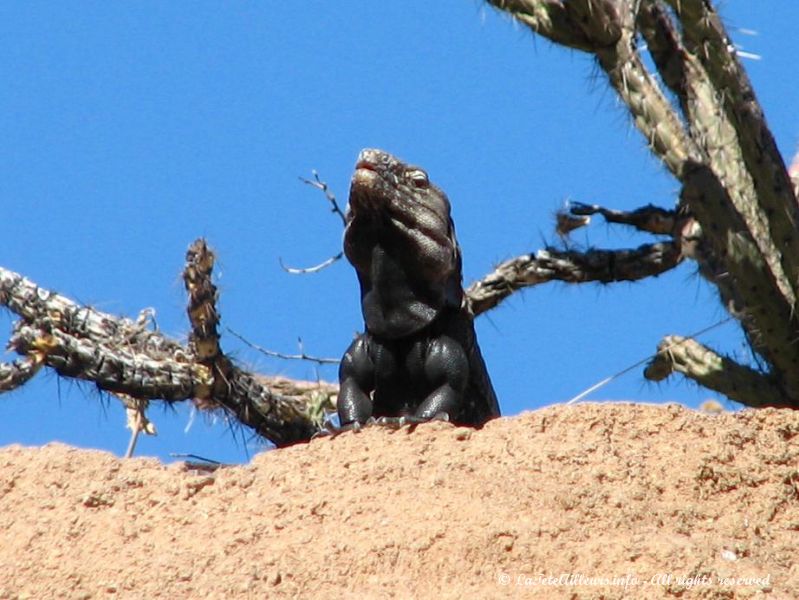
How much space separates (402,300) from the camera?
27.1 feet

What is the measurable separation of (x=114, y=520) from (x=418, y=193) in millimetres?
2277

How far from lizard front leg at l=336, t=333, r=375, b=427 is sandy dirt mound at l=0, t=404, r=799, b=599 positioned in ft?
2.76

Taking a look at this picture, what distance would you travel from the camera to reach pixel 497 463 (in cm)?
693

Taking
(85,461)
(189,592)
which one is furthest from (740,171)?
(189,592)

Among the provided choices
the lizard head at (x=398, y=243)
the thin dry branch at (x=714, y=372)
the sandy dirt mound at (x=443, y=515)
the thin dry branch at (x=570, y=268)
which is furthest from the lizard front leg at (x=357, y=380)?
the thin dry branch at (x=570, y=268)

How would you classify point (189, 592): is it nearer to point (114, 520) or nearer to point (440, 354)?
point (114, 520)

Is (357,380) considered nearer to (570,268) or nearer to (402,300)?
(402,300)

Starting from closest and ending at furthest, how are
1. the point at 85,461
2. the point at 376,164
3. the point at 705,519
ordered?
the point at 705,519, the point at 85,461, the point at 376,164

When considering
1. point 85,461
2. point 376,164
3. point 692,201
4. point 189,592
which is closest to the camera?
point 189,592

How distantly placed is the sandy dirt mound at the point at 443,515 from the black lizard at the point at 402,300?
89 cm

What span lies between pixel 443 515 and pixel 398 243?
2003 millimetres

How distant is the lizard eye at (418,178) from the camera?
8.30 metres

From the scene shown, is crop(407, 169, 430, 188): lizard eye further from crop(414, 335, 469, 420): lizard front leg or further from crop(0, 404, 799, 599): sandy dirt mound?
crop(0, 404, 799, 599): sandy dirt mound

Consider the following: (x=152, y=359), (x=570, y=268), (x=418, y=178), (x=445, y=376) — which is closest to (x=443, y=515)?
(x=445, y=376)
